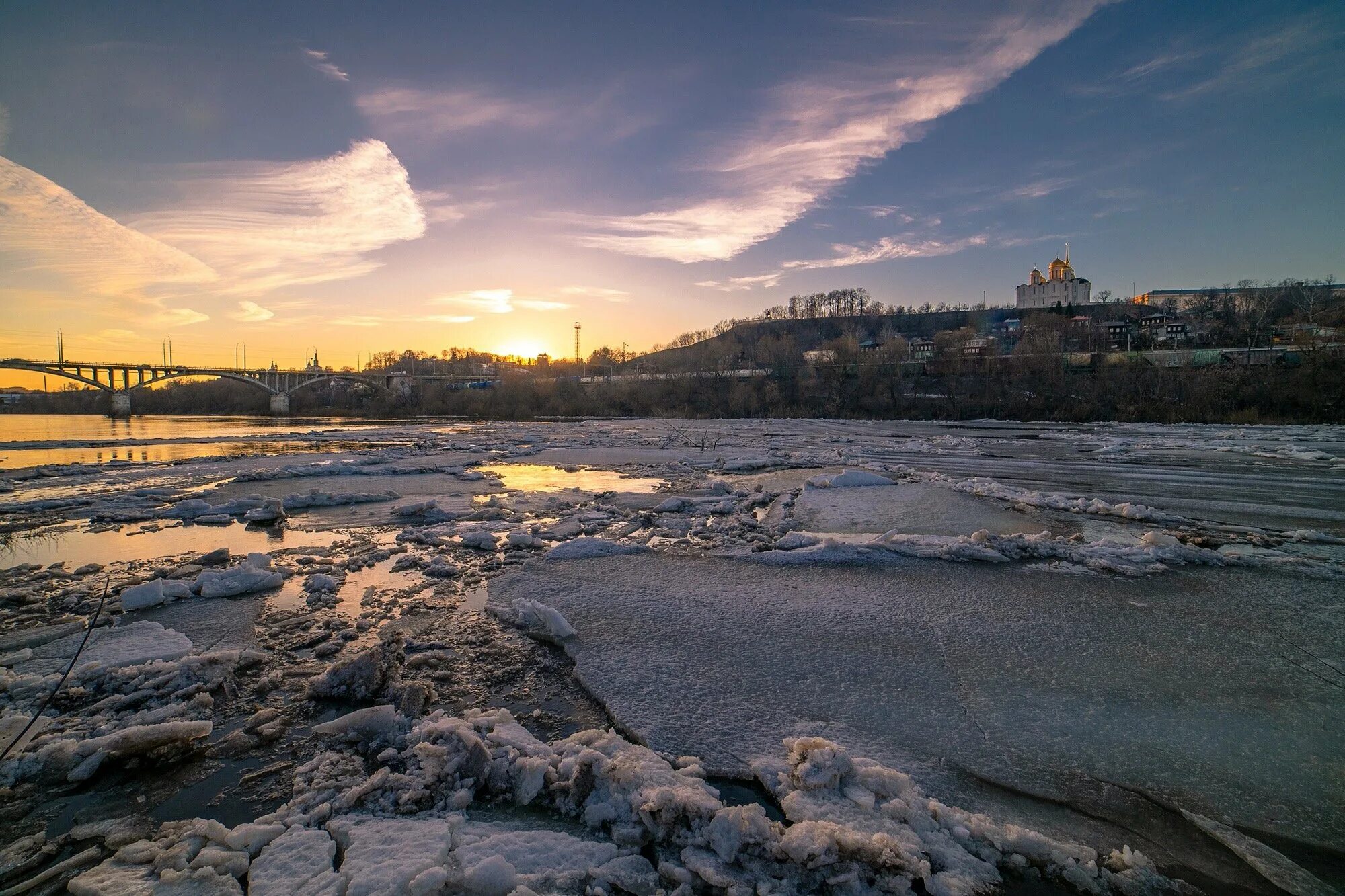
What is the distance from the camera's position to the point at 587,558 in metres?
6.78

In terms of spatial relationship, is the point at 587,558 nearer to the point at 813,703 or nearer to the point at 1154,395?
the point at 813,703

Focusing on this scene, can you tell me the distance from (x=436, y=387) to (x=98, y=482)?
2206 inches

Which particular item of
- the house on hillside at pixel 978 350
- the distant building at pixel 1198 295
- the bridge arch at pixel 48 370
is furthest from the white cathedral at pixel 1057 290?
the bridge arch at pixel 48 370

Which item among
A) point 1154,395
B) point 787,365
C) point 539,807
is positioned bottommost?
point 539,807

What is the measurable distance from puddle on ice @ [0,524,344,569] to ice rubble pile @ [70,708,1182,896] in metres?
5.70

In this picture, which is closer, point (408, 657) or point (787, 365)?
point (408, 657)

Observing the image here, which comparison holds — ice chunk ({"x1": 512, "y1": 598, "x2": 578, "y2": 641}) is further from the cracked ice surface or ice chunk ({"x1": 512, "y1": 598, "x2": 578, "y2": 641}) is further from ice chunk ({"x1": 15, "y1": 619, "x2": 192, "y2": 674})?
ice chunk ({"x1": 15, "y1": 619, "x2": 192, "y2": 674})

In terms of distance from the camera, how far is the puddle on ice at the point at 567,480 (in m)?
12.5

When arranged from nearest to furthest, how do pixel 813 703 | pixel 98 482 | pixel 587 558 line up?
pixel 813 703 → pixel 587 558 → pixel 98 482

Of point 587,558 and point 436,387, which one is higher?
point 436,387

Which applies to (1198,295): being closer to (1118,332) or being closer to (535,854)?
(1118,332)

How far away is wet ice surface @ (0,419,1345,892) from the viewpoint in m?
2.54

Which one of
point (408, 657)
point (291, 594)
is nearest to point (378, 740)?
point (408, 657)

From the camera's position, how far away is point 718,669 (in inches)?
155
